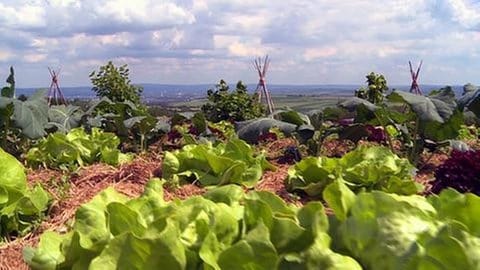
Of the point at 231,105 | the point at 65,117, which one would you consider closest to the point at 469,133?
the point at 231,105

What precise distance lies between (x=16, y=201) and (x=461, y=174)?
2.71m

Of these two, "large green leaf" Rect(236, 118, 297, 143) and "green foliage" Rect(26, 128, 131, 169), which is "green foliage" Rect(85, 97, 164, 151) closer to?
"green foliage" Rect(26, 128, 131, 169)

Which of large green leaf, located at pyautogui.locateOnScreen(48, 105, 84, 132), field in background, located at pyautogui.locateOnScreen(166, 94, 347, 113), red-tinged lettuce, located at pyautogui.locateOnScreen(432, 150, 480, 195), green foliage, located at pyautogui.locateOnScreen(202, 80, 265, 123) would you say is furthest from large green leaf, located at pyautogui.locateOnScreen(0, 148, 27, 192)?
green foliage, located at pyautogui.locateOnScreen(202, 80, 265, 123)

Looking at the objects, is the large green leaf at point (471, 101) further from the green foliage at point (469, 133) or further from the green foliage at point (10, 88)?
the green foliage at point (10, 88)

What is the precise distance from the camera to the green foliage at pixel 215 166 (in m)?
4.58

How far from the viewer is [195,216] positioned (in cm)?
211

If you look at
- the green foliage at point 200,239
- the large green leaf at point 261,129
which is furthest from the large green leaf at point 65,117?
the green foliage at point 200,239

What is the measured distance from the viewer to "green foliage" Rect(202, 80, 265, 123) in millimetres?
11039

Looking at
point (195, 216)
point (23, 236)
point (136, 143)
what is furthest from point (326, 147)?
point (195, 216)

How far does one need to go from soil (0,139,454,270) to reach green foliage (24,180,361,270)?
1.06 meters

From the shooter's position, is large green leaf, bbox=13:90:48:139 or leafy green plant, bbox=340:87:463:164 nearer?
leafy green plant, bbox=340:87:463:164

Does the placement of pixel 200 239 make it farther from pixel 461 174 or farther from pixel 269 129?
pixel 269 129

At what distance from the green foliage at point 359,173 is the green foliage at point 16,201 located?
169 cm

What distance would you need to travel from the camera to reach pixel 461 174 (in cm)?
410
